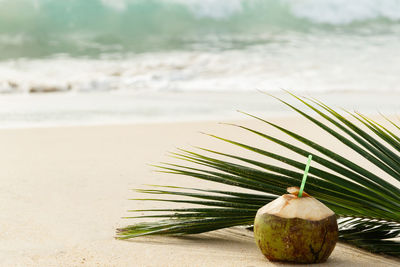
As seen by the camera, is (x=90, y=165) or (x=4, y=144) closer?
(x=90, y=165)

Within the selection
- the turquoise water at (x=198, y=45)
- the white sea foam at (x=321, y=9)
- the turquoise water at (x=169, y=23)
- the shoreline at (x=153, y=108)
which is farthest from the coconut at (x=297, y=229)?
the white sea foam at (x=321, y=9)

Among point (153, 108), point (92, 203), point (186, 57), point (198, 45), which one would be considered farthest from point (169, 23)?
point (92, 203)

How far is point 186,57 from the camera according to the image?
14180 mm

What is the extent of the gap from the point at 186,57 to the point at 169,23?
301cm

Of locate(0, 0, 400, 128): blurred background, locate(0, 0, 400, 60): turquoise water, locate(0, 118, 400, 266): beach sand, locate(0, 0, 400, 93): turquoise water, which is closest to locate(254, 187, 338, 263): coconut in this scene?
locate(0, 118, 400, 266): beach sand

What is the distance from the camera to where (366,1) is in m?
18.2

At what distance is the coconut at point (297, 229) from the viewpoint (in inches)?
54.7

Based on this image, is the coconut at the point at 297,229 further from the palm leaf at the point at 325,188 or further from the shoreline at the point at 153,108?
the shoreline at the point at 153,108

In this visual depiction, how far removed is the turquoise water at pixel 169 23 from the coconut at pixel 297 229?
1374cm

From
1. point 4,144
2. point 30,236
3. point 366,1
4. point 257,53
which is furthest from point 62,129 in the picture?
point 366,1

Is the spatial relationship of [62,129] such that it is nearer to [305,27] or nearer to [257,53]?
[257,53]

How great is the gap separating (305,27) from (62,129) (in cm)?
1291

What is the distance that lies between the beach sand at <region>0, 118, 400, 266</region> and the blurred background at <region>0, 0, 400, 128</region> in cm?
165

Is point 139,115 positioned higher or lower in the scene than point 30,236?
higher
